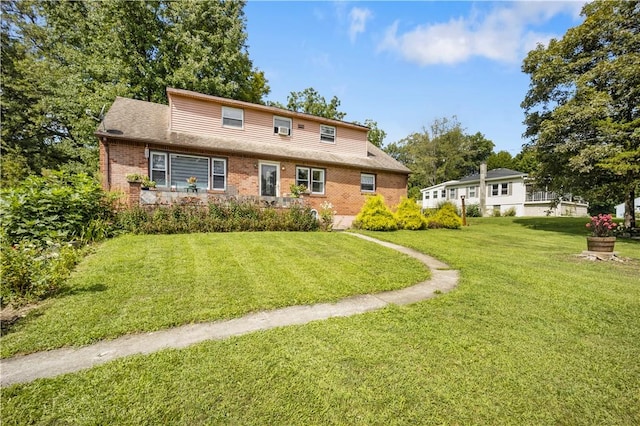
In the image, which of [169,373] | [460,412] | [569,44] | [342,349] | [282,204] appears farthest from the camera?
[569,44]

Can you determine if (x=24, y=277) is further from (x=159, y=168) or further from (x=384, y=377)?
(x=159, y=168)

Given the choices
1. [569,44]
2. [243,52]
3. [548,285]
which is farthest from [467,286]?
[243,52]

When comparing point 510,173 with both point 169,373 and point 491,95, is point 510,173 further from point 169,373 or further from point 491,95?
point 169,373

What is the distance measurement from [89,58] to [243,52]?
34.9 feet

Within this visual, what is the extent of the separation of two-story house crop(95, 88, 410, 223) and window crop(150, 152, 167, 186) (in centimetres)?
4

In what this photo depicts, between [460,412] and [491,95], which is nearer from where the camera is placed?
[460,412]

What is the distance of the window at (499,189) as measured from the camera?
1200 inches

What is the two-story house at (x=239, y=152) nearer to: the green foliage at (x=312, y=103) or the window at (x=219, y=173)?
the window at (x=219, y=173)

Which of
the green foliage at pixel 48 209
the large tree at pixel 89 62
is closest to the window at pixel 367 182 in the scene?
the large tree at pixel 89 62

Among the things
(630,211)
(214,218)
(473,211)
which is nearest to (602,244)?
(630,211)

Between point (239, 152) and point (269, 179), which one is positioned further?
point (269, 179)

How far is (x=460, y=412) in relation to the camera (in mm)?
2078

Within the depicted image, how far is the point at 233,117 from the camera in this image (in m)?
15.0

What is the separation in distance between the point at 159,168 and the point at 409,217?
478 inches
